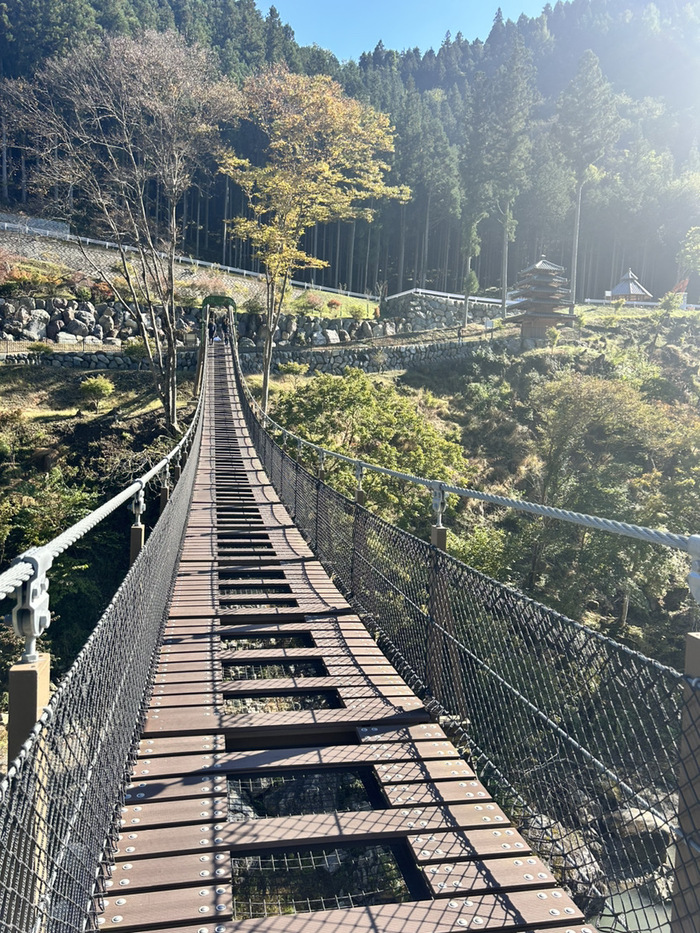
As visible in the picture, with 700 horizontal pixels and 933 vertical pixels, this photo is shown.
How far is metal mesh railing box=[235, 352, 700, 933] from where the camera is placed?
1737 millimetres

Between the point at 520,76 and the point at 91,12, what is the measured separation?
2880cm

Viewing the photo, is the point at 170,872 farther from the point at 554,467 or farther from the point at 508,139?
the point at 508,139

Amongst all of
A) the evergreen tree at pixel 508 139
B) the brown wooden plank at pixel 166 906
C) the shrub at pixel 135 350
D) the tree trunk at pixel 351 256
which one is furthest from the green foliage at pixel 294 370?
the brown wooden plank at pixel 166 906

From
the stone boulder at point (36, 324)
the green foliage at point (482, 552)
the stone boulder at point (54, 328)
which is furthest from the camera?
the stone boulder at point (54, 328)

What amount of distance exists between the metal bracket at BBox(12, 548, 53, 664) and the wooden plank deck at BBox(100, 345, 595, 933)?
90cm

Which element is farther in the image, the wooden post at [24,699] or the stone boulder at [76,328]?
the stone boulder at [76,328]

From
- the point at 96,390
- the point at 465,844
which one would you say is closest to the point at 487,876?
the point at 465,844

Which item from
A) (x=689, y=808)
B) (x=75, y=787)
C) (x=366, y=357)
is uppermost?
(x=366, y=357)

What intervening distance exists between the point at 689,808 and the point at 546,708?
1.89 metres

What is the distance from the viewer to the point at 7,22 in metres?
46.7

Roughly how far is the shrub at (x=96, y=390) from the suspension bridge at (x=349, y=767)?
16026mm

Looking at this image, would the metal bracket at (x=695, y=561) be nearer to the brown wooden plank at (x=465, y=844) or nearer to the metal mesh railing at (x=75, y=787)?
the brown wooden plank at (x=465, y=844)

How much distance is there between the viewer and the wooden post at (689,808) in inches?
62.6

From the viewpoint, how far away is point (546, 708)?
3471mm
